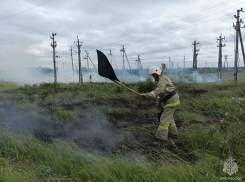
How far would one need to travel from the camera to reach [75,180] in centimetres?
287

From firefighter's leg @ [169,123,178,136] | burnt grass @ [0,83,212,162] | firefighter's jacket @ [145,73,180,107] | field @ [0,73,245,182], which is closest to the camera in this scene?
field @ [0,73,245,182]

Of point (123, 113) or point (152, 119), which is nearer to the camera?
point (152, 119)

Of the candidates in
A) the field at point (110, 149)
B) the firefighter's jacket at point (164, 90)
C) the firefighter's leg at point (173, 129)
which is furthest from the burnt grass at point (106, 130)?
the firefighter's jacket at point (164, 90)

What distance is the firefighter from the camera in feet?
14.5

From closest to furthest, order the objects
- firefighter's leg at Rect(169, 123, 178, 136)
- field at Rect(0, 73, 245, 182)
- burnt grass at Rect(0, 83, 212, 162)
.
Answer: field at Rect(0, 73, 245, 182)
burnt grass at Rect(0, 83, 212, 162)
firefighter's leg at Rect(169, 123, 178, 136)

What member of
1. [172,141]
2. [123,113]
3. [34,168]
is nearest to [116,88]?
[123,113]

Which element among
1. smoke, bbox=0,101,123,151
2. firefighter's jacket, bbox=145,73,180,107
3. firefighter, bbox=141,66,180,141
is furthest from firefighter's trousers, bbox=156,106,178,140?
smoke, bbox=0,101,123,151

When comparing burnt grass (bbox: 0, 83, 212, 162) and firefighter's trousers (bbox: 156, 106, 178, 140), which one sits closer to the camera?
burnt grass (bbox: 0, 83, 212, 162)

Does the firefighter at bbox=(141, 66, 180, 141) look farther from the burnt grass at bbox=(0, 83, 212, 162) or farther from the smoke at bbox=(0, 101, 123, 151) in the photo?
the smoke at bbox=(0, 101, 123, 151)

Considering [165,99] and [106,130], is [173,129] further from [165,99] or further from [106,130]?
[106,130]

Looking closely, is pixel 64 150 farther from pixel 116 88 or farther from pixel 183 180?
pixel 116 88

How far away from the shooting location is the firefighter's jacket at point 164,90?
→ 14.4 ft

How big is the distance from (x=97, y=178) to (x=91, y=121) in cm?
314

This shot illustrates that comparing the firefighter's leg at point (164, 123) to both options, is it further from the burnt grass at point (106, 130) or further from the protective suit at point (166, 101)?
the burnt grass at point (106, 130)
